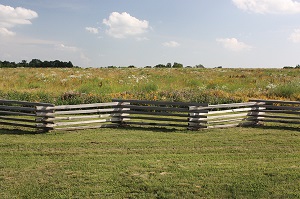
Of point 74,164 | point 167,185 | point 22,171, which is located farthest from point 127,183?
point 22,171

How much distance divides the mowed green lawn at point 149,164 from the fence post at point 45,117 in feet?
1.19

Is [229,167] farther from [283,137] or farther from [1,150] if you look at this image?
[1,150]

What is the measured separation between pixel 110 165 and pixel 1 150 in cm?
334

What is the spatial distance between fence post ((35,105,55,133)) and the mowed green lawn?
362mm

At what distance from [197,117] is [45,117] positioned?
540cm

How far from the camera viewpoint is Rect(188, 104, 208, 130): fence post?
12352mm

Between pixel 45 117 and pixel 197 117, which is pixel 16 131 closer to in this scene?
pixel 45 117

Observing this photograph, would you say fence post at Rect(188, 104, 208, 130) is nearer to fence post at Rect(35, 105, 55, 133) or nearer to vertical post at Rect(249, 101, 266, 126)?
vertical post at Rect(249, 101, 266, 126)

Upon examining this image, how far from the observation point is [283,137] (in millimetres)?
11109

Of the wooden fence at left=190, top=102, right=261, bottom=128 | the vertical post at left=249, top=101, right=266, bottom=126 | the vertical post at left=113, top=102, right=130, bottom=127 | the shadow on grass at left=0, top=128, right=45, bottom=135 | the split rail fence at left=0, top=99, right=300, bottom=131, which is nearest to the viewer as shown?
the shadow on grass at left=0, top=128, right=45, bottom=135

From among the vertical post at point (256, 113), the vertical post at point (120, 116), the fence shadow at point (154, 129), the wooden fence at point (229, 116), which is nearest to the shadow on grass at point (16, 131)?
the vertical post at point (120, 116)

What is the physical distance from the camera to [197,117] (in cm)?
1240

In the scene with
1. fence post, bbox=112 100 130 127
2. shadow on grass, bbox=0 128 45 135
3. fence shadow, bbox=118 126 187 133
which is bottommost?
shadow on grass, bbox=0 128 45 135

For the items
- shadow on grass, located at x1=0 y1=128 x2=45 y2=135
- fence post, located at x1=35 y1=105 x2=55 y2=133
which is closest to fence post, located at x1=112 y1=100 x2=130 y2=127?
fence post, located at x1=35 y1=105 x2=55 y2=133
